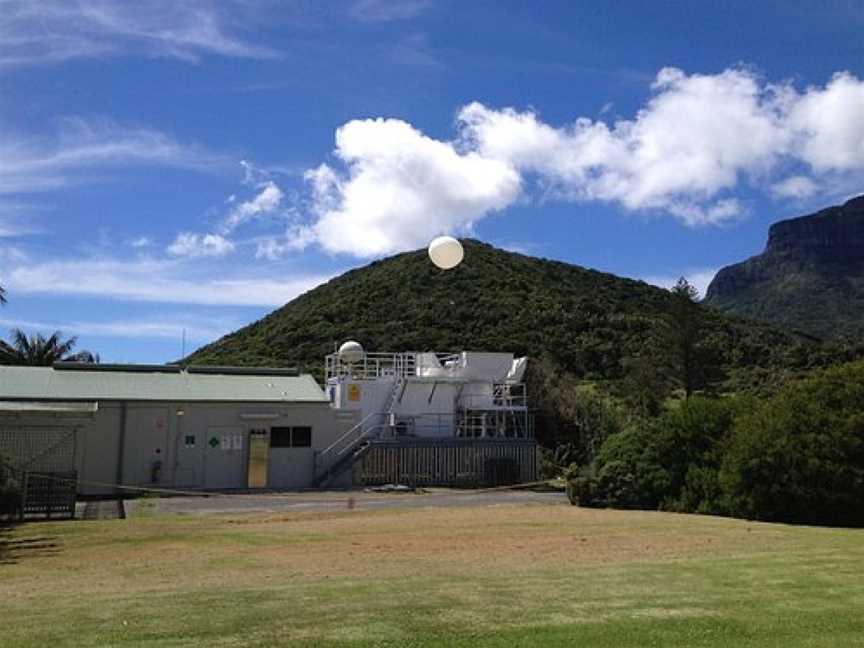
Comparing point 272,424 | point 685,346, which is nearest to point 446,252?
point 272,424

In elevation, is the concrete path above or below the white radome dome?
below

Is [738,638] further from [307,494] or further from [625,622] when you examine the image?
[307,494]

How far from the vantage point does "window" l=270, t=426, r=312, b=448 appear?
31.5m

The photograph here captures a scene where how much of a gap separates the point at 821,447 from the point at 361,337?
48157mm

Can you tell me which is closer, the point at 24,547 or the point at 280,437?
the point at 24,547

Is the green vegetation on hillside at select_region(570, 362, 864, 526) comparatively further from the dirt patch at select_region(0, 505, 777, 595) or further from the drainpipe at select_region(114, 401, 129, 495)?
the drainpipe at select_region(114, 401, 129, 495)

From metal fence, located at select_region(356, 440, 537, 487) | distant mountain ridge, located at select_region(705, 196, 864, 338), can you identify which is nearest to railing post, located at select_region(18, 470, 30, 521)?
metal fence, located at select_region(356, 440, 537, 487)

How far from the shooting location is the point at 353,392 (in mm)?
34094

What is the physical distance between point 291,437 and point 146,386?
209 inches

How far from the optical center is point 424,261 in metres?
77.4

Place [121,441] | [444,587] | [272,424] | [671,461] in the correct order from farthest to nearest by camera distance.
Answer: [272,424] < [121,441] < [671,461] < [444,587]

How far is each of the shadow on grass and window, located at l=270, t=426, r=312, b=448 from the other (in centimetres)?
1472

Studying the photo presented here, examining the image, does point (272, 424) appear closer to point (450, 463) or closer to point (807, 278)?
point (450, 463)

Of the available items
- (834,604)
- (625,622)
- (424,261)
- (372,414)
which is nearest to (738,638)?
(625,622)
